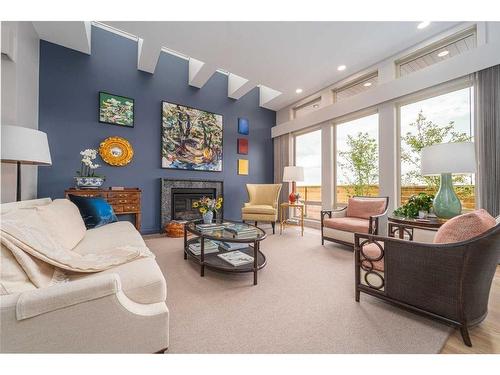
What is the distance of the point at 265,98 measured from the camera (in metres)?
5.57

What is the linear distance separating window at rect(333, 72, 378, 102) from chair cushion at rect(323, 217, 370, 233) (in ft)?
8.89

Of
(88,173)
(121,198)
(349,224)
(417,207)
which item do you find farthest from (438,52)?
(88,173)

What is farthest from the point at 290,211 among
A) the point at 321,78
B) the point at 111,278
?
the point at 111,278

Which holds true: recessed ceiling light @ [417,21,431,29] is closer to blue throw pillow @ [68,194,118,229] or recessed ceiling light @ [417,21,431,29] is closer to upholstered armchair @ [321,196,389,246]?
upholstered armchair @ [321,196,389,246]

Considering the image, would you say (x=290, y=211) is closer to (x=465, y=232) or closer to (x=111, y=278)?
(x=465, y=232)

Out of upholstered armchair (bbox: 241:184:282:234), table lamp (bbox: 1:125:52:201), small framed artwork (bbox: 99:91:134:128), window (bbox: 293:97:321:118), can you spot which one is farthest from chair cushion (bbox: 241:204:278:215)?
table lamp (bbox: 1:125:52:201)

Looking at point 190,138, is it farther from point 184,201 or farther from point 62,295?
point 62,295

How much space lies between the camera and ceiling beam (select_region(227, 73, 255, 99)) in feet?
15.2

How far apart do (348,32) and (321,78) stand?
1.33 m

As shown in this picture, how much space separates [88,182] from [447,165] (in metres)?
4.52

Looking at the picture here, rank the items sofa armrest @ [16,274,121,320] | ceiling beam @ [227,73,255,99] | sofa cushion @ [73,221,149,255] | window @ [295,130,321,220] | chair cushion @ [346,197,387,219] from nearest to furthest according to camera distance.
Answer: sofa armrest @ [16,274,121,320]
sofa cushion @ [73,221,149,255]
chair cushion @ [346,197,387,219]
ceiling beam @ [227,73,255,99]
window @ [295,130,321,220]

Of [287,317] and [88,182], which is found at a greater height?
[88,182]

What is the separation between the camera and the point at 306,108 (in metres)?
5.39

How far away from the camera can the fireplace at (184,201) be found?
438 centimetres
